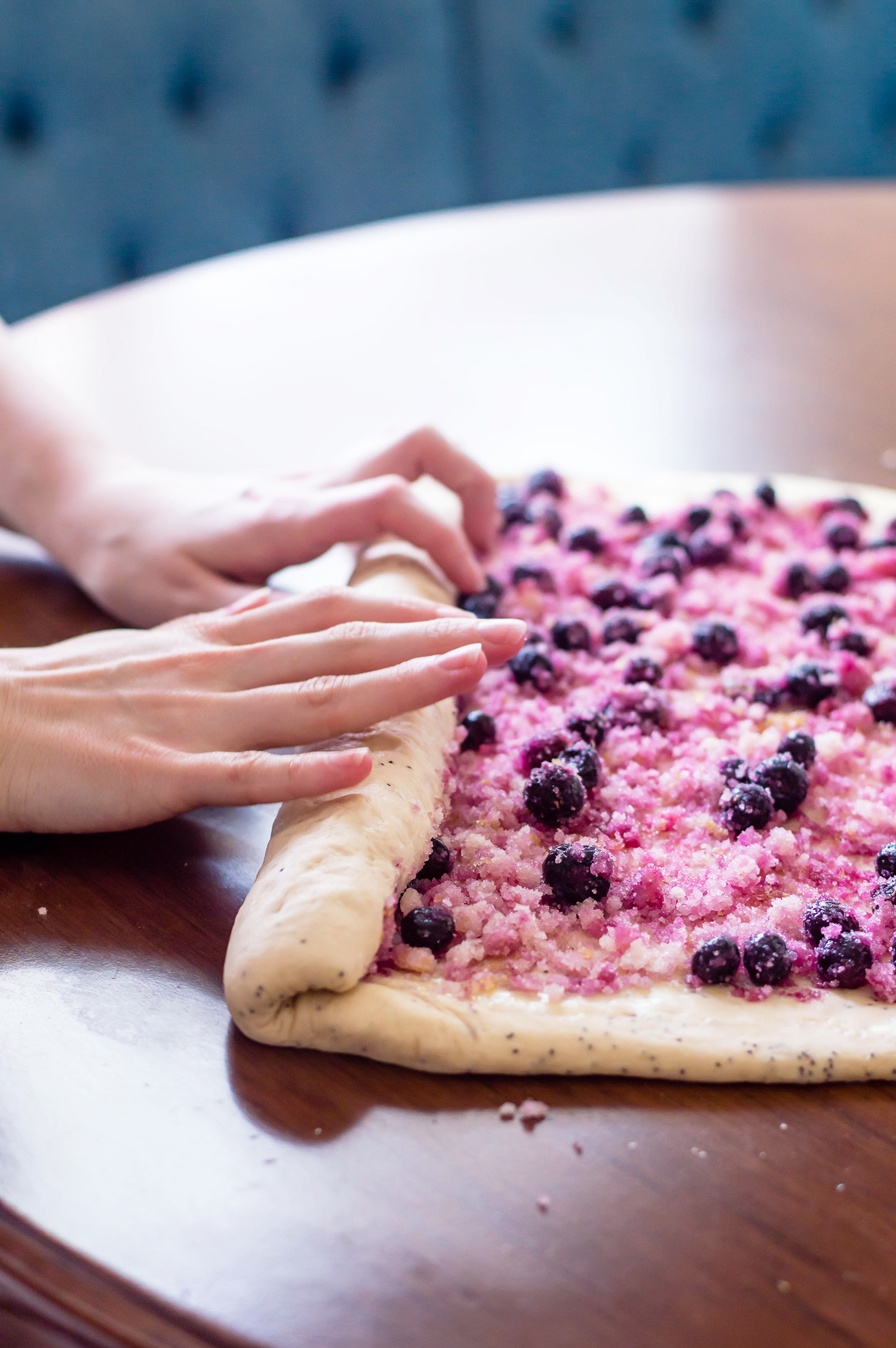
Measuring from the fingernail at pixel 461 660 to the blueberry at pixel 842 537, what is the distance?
65 cm

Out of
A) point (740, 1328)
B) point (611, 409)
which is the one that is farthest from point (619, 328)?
point (740, 1328)

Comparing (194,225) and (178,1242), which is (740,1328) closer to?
(178,1242)

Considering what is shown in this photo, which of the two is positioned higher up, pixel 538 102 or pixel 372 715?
pixel 538 102

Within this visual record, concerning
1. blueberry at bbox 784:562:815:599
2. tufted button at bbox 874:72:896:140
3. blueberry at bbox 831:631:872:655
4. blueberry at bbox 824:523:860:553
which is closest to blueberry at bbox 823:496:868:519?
blueberry at bbox 824:523:860:553

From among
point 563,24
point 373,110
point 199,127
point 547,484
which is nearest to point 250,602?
point 547,484

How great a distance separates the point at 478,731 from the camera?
105 centimetres

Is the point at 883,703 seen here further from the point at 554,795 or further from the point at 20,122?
the point at 20,122

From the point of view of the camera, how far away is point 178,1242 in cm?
68

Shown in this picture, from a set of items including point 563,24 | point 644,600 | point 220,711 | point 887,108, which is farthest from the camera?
point 887,108

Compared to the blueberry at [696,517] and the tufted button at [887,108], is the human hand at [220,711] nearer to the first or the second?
the blueberry at [696,517]

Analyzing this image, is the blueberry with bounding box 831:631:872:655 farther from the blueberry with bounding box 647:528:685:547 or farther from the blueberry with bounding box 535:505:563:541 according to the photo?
the blueberry with bounding box 535:505:563:541

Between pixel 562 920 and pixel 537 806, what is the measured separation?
4.2 inches

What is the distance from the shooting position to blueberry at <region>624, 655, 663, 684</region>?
1134 mm

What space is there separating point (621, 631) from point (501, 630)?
30 cm
